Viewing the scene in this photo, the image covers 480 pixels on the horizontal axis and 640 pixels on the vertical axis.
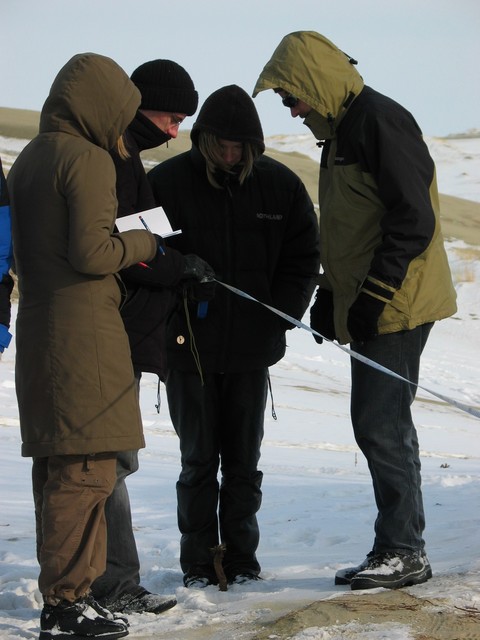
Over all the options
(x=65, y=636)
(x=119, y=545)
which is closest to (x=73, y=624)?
(x=65, y=636)

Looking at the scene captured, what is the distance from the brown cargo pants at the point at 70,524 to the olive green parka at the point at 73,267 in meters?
0.07

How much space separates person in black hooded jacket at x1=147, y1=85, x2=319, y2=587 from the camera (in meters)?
3.89

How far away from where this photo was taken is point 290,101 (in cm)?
353

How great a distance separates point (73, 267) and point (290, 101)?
3.64ft

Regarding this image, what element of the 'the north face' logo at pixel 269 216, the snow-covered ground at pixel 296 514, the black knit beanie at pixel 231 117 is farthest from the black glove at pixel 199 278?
the snow-covered ground at pixel 296 514

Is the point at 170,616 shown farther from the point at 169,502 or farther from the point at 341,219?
the point at 169,502

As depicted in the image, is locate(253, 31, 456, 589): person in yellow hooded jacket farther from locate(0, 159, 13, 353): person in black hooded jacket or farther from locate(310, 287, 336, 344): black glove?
locate(0, 159, 13, 353): person in black hooded jacket

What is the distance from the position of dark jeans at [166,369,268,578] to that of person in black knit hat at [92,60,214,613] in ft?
1.95

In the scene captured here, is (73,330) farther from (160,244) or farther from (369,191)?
(369,191)

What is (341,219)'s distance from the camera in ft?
11.6

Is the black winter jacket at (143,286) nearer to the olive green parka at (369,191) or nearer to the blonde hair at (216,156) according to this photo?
the blonde hair at (216,156)

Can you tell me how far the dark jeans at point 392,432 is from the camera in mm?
3475

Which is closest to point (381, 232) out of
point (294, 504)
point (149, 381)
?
point (294, 504)

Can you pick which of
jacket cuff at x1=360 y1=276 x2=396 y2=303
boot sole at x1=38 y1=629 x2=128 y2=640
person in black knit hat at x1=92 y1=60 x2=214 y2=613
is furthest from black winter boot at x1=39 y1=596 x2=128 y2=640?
jacket cuff at x1=360 y1=276 x2=396 y2=303
